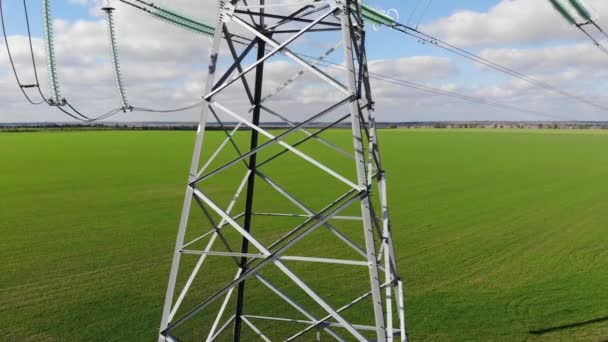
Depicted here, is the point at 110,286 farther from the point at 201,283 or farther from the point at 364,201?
the point at 364,201

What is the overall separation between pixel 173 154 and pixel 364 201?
213 ft

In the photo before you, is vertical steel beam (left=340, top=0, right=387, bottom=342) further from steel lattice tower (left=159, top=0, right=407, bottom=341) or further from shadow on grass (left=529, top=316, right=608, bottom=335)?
shadow on grass (left=529, top=316, right=608, bottom=335)

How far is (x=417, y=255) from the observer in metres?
22.2

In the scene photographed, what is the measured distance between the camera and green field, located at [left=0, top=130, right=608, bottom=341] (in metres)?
15.2

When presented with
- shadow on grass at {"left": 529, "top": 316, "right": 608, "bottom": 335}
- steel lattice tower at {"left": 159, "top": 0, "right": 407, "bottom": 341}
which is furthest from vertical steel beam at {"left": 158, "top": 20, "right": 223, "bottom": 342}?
shadow on grass at {"left": 529, "top": 316, "right": 608, "bottom": 335}

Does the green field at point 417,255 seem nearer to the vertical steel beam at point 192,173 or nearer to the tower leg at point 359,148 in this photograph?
the vertical steel beam at point 192,173

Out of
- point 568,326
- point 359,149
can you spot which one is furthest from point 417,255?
point 359,149

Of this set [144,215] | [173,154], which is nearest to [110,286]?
[144,215]

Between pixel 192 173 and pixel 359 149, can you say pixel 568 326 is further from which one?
pixel 192 173

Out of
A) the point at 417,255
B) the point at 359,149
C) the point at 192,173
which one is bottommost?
the point at 417,255

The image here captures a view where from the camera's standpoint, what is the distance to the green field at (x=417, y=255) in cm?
1520

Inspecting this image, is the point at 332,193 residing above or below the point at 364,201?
below

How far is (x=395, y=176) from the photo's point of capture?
1916 inches

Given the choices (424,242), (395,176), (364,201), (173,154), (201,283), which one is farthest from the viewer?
(173,154)
